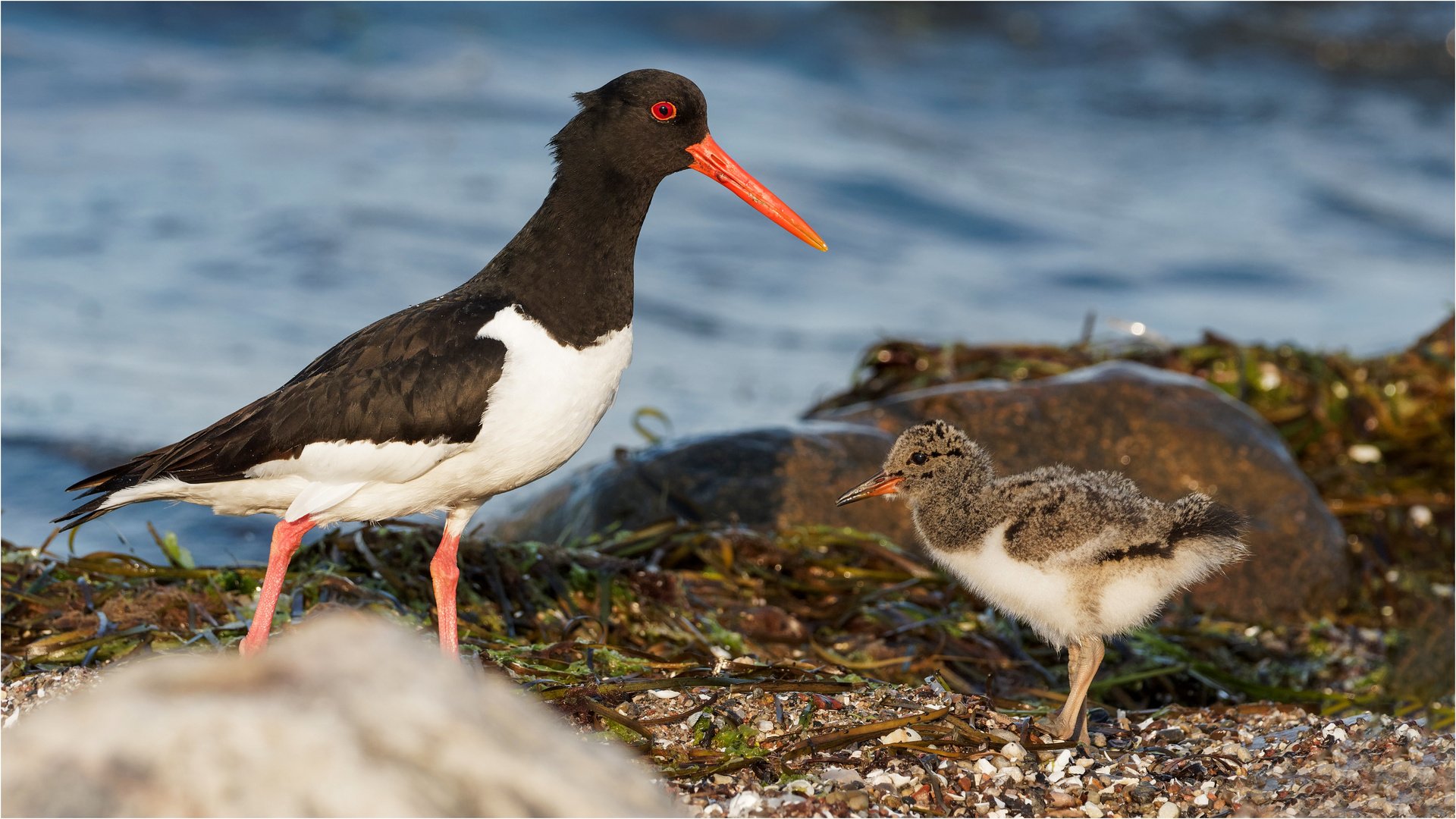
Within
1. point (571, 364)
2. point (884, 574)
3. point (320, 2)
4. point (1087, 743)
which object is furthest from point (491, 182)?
point (1087, 743)

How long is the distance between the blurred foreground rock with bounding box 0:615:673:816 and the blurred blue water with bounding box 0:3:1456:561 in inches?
189

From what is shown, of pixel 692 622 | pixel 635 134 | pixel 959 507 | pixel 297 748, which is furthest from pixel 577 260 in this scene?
pixel 297 748

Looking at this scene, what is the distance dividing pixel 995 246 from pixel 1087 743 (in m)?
9.88

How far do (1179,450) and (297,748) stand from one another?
554cm

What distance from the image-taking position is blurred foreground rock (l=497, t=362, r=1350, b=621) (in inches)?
226

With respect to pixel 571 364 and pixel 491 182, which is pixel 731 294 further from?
pixel 571 364

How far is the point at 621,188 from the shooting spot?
3848mm

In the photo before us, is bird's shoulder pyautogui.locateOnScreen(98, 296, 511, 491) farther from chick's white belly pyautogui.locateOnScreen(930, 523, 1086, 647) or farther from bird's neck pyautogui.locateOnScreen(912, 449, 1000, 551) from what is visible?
chick's white belly pyautogui.locateOnScreen(930, 523, 1086, 647)

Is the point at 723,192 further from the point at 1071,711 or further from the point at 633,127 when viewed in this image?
the point at 1071,711

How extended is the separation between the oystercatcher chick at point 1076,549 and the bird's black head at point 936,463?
13mm

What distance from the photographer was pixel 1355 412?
709 centimetres

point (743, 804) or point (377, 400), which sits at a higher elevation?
point (377, 400)

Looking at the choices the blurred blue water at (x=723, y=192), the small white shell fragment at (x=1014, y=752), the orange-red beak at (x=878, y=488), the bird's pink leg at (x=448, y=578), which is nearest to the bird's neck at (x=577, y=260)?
the bird's pink leg at (x=448, y=578)

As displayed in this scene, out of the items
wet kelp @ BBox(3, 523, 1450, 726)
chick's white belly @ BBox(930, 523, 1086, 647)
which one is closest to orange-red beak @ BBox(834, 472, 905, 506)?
chick's white belly @ BBox(930, 523, 1086, 647)
